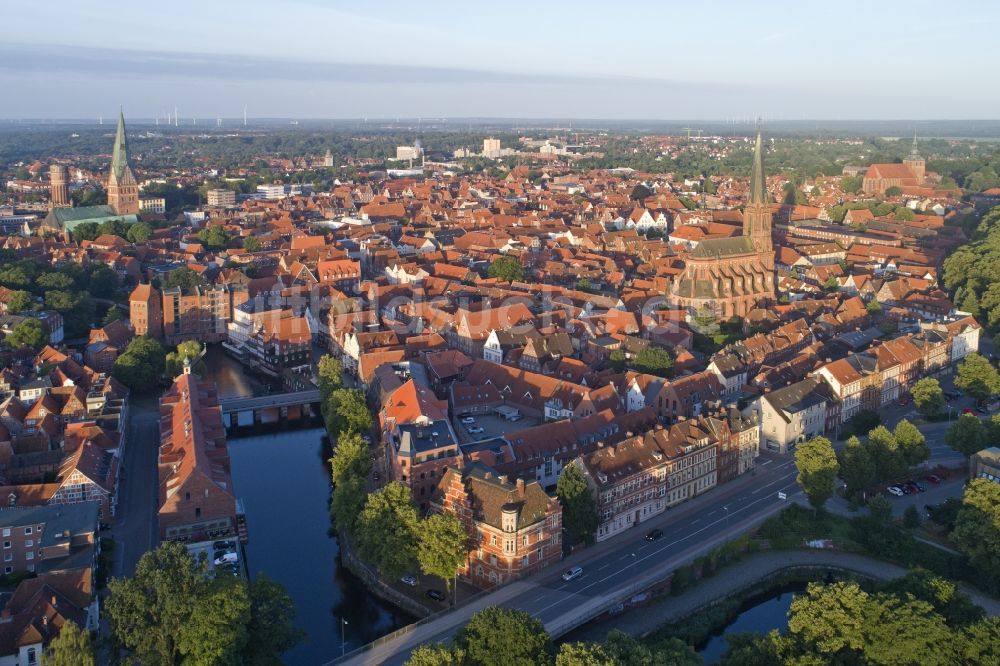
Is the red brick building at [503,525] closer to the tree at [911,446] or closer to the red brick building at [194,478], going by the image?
the red brick building at [194,478]

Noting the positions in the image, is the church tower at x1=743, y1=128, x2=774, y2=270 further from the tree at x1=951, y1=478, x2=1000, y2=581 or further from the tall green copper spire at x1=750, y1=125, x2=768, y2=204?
the tree at x1=951, y1=478, x2=1000, y2=581

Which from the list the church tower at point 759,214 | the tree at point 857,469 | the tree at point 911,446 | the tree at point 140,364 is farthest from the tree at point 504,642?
the church tower at point 759,214

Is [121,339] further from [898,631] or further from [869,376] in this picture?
[898,631]

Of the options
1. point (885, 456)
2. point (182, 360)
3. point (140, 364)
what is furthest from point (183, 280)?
point (885, 456)

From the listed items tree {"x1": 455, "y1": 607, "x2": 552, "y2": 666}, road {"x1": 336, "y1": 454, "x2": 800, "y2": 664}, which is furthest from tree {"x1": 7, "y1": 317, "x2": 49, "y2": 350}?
tree {"x1": 455, "y1": 607, "x2": 552, "y2": 666}

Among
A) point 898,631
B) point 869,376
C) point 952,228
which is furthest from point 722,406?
point 952,228

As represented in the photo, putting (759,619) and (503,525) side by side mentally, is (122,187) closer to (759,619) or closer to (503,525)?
(503,525)

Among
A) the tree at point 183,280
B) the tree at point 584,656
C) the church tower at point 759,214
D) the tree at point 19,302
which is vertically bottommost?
the tree at point 584,656
